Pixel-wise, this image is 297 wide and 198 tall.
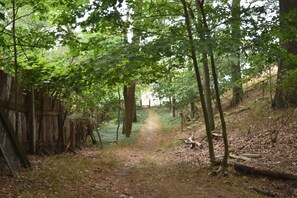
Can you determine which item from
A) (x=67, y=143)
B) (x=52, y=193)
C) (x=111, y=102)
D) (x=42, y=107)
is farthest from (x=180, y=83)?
(x=52, y=193)

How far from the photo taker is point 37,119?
30.7ft

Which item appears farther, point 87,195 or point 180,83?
point 180,83

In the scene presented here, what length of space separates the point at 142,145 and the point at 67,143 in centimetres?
685

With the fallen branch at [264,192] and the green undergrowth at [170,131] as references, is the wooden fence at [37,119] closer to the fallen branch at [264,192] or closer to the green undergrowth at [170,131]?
the fallen branch at [264,192]

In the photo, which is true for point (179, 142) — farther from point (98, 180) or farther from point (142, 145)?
point (98, 180)

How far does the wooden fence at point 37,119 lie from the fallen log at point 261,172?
19.6 ft

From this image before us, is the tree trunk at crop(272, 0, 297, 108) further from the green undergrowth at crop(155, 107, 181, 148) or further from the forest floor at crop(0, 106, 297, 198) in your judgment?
the green undergrowth at crop(155, 107, 181, 148)

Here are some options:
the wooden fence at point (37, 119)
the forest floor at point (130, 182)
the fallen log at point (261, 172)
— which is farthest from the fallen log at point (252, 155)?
the wooden fence at point (37, 119)

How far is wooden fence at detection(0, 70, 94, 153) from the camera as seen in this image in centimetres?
749

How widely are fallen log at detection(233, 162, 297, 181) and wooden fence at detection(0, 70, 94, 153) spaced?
5963 millimetres

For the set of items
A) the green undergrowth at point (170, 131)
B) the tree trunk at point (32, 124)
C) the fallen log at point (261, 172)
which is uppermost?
the tree trunk at point (32, 124)

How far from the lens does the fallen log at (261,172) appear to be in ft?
23.4

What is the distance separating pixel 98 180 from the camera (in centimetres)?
827

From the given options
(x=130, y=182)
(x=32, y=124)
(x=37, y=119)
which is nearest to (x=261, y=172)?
(x=130, y=182)
